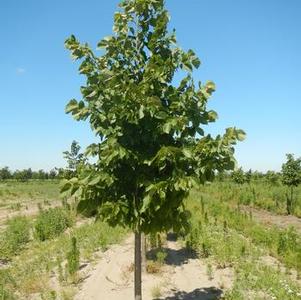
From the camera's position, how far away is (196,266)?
977 centimetres

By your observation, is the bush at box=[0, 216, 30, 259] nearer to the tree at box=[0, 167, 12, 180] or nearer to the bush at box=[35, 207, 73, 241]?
the bush at box=[35, 207, 73, 241]

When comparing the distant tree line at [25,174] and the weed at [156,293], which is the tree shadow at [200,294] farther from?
the distant tree line at [25,174]

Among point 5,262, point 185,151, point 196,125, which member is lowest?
point 5,262

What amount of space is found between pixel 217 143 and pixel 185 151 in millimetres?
390

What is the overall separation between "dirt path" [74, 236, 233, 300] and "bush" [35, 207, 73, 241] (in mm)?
4655

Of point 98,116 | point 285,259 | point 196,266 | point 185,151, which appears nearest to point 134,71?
point 98,116

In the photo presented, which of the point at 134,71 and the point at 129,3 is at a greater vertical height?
the point at 129,3

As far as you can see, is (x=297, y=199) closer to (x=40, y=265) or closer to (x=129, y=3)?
(x=40, y=265)

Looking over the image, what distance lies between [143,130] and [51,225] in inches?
439

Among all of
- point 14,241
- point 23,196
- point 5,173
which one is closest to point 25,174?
point 5,173

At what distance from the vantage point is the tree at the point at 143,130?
4.91m

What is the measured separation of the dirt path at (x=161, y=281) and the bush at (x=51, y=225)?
466cm

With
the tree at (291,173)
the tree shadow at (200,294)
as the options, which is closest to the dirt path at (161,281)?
the tree shadow at (200,294)

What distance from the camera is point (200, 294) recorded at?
26.2 feet
